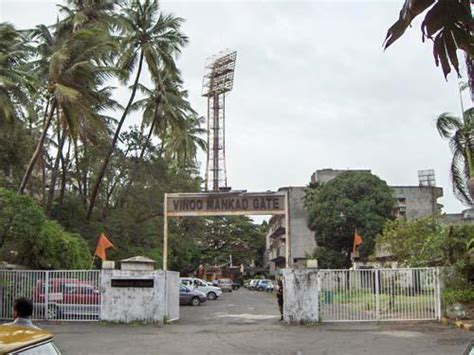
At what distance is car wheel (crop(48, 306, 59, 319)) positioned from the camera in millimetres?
22047

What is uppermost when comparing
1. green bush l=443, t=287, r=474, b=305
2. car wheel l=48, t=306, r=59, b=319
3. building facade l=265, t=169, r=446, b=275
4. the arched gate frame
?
building facade l=265, t=169, r=446, b=275

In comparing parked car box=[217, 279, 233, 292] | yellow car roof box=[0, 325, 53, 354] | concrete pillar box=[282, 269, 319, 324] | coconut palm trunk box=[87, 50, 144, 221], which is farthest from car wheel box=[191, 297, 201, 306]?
yellow car roof box=[0, 325, 53, 354]

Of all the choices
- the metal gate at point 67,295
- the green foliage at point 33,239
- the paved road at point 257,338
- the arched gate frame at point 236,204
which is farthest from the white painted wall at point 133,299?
the green foliage at point 33,239

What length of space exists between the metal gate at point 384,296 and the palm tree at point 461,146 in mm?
6009

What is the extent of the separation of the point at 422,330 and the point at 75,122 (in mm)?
A: 17226

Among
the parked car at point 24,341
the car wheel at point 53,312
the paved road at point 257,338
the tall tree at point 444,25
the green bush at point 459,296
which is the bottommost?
the paved road at point 257,338

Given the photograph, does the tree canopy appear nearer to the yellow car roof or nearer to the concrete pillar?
the concrete pillar

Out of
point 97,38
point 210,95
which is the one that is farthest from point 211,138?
point 97,38

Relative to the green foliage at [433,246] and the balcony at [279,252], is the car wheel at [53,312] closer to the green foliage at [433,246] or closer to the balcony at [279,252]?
the green foliage at [433,246]

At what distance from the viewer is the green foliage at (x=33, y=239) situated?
23.2 m

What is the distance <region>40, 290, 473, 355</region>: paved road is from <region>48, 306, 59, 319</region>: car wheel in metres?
0.61

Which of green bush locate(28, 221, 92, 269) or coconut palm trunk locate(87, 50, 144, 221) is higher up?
coconut palm trunk locate(87, 50, 144, 221)

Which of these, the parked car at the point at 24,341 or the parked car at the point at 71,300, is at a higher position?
the parked car at the point at 24,341

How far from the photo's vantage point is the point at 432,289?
21.4 m
